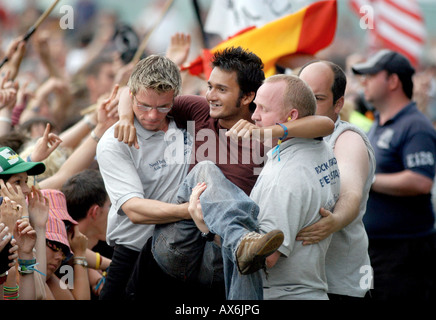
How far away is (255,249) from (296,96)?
2.86 ft

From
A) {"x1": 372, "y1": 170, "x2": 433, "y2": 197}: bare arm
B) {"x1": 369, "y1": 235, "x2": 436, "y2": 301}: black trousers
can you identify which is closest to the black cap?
{"x1": 372, "y1": 170, "x2": 433, "y2": 197}: bare arm

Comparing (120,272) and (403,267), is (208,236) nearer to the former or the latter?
(120,272)

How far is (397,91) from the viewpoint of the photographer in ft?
21.5

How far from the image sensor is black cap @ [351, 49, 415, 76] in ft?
21.5

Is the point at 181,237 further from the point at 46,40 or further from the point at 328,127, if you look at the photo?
the point at 46,40

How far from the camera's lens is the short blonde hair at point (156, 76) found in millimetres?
4133

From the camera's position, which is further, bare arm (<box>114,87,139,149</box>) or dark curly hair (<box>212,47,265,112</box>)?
dark curly hair (<box>212,47,265,112</box>)

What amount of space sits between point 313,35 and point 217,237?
3035 millimetres

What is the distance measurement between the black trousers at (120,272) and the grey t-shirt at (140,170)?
0.16 feet

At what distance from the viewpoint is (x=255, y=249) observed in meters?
3.35

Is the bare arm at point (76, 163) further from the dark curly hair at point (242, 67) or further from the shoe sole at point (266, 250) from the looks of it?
the shoe sole at point (266, 250)

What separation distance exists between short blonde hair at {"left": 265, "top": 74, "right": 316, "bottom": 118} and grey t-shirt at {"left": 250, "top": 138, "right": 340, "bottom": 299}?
0.16m

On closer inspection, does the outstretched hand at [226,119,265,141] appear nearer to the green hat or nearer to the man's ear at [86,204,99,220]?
the green hat

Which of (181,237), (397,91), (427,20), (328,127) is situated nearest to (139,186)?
(181,237)
